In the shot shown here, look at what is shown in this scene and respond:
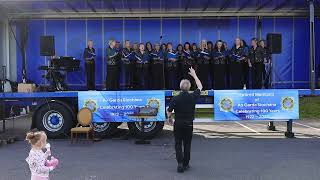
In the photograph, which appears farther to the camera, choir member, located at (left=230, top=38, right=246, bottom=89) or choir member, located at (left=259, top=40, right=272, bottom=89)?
choir member, located at (left=230, top=38, right=246, bottom=89)

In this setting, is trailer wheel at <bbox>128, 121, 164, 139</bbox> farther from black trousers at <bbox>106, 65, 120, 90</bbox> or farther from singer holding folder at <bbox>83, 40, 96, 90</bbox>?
singer holding folder at <bbox>83, 40, 96, 90</bbox>

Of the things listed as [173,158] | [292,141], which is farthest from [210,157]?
[292,141]

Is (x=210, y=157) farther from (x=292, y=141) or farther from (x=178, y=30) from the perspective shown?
(x=178, y=30)

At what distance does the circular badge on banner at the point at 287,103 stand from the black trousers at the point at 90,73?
6.05 metres

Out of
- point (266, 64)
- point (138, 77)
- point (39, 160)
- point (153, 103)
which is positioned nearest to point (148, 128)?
point (153, 103)

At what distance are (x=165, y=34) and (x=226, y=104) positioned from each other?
11.6 feet

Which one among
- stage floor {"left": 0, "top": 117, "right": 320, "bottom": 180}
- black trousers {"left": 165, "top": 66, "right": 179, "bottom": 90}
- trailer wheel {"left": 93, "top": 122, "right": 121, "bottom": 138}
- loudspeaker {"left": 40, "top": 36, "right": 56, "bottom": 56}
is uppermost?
loudspeaker {"left": 40, "top": 36, "right": 56, "bottom": 56}

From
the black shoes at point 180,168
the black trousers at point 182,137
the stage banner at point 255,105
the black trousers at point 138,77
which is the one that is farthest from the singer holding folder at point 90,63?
the black shoes at point 180,168

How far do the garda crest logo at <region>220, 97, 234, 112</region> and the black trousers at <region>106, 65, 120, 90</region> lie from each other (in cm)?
351

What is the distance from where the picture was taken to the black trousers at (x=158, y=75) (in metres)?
16.2

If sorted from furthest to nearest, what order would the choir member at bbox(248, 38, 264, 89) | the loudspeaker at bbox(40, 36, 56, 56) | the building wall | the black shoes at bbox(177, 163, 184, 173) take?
the building wall → the choir member at bbox(248, 38, 264, 89) → the loudspeaker at bbox(40, 36, 56, 56) → the black shoes at bbox(177, 163, 184, 173)

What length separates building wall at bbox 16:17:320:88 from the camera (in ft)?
56.0

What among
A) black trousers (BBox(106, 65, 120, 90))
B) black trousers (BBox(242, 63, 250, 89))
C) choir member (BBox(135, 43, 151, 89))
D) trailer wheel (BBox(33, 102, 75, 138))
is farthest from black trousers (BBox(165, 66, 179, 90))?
trailer wheel (BBox(33, 102, 75, 138))

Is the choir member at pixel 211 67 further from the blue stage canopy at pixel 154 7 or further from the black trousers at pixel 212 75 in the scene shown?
the blue stage canopy at pixel 154 7
